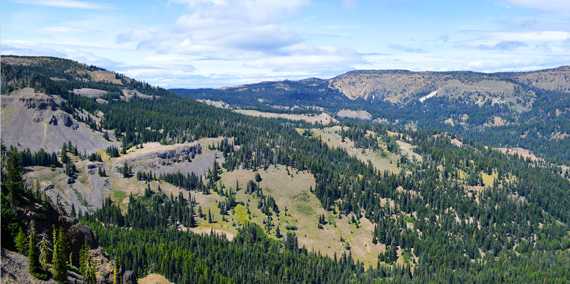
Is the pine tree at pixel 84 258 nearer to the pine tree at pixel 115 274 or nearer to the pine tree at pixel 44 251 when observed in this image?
the pine tree at pixel 115 274

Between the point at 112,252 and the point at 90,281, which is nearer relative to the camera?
the point at 90,281

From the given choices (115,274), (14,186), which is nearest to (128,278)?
(115,274)

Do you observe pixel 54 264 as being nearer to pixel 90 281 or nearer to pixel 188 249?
pixel 90 281

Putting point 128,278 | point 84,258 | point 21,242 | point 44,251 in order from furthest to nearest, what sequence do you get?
point 128,278
point 84,258
point 44,251
point 21,242

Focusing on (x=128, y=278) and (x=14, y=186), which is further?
(x=128, y=278)

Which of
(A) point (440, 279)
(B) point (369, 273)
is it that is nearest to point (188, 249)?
(B) point (369, 273)

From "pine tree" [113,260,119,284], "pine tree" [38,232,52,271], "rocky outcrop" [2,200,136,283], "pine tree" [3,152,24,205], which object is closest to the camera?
"rocky outcrop" [2,200,136,283]

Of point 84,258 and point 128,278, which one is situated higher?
point 84,258

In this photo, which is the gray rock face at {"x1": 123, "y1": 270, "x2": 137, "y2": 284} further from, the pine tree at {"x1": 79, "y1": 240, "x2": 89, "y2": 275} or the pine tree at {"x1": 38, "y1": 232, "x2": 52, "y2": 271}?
the pine tree at {"x1": 38, "y1": 232, "x2": 52, "y2": 271}

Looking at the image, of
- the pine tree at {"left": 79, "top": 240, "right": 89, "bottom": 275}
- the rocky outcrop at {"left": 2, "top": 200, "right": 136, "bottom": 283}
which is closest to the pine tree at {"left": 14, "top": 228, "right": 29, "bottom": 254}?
the rocky outcrop at {"left": 2, "top": 200, "right": 136, "bottom": 283}

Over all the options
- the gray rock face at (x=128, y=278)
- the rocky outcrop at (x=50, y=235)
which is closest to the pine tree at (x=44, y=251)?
the rocky outcrop at (x=50, y=235)

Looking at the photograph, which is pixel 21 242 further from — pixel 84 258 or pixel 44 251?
pixel 84 258
